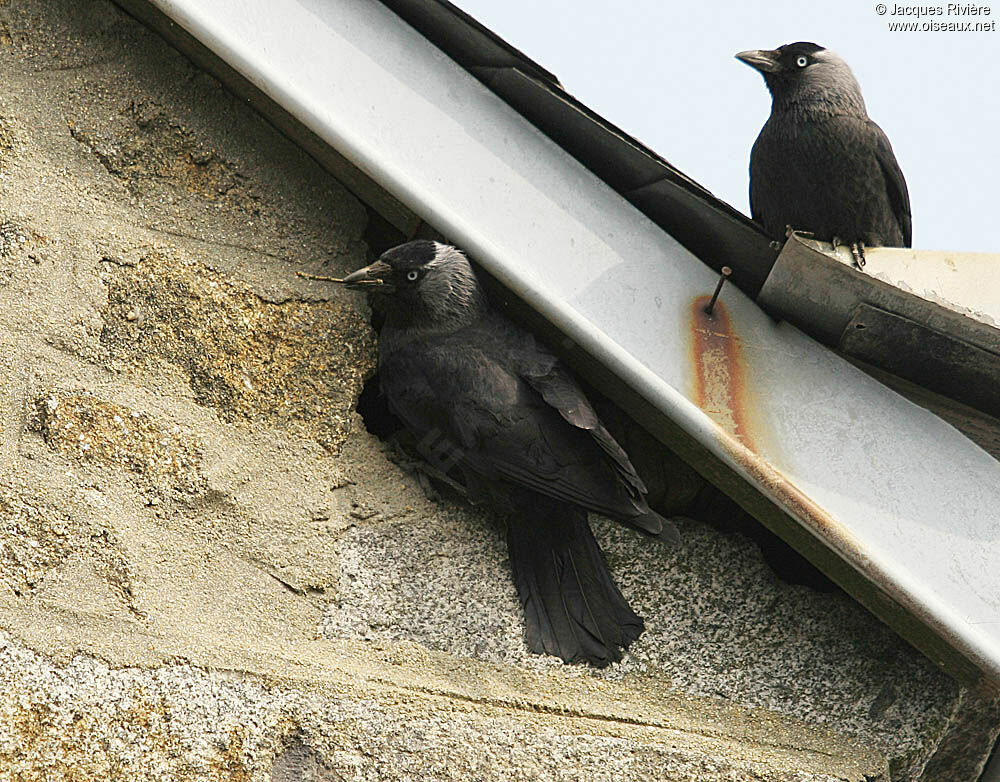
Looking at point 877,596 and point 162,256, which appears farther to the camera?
point 162,256

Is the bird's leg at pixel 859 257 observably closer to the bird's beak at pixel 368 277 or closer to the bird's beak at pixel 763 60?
the bird's beak at pixel 368 277

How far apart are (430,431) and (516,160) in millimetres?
610

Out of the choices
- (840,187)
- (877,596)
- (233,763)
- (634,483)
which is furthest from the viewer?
(840,187)

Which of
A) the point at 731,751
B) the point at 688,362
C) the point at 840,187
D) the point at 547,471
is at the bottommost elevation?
the point at 731,751

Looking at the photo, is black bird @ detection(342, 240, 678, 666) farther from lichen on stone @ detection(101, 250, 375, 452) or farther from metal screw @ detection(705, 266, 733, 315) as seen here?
metal screw @ detection(705, 266, 733, 315)

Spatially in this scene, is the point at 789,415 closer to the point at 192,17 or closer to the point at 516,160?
the point at 516,160

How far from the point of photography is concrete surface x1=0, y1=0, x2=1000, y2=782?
1796 millimetres

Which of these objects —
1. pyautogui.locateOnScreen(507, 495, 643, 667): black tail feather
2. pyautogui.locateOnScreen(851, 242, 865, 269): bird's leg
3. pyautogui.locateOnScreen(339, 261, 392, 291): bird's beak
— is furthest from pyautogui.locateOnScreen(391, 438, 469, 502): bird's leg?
pyautogui.locateOnScreen(851, 242, 865, 269): bird's leg

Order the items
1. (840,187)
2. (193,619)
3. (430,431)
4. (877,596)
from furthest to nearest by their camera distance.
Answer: (840,187)
(430,431)
(877,596)
(193,619)

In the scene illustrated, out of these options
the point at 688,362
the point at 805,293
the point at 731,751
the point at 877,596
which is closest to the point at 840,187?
the point at 805,293

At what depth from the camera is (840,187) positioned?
129 inches

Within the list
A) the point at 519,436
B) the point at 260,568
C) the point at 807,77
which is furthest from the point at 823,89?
the point at 260,568

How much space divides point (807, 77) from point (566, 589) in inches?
91.3

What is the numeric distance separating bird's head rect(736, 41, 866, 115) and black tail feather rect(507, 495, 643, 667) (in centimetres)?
193
